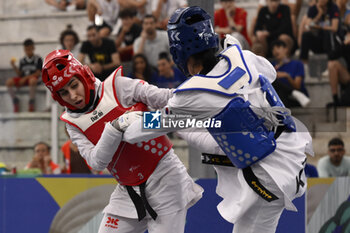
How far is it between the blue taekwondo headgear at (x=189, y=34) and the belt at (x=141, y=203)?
0.94 metres

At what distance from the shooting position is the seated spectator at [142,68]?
7.21 meters

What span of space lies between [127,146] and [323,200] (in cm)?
204

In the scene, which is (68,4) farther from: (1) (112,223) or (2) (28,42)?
(1) (112,223)

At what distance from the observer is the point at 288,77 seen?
7516 millimetres

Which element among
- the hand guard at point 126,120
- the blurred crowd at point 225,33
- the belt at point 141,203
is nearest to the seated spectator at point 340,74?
the blurred crowd at point 225,33

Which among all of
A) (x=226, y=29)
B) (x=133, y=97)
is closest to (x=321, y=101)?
(x=226, y=29)

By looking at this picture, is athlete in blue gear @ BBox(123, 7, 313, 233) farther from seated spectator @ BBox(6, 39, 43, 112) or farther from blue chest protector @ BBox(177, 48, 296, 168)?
seated spectator @ BBox(6, 39, 43, 112)

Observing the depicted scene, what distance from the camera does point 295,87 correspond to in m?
7.40

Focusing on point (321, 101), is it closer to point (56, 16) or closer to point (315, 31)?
point (315, 31)

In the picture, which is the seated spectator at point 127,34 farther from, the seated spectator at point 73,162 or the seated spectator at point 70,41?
the seated spectator at point 73,162

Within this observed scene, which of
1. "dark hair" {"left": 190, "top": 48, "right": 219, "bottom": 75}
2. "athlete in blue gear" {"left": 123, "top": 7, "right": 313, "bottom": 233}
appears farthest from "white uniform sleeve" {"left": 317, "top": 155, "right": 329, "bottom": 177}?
"dark hair" {"left": 190, "top": 48, "right": 219, "bottom": 75}

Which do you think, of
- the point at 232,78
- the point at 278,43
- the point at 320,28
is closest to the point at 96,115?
the point at 232,78

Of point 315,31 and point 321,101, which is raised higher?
point 315,31

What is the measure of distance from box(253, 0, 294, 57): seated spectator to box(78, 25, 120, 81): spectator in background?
1824 millimetres
